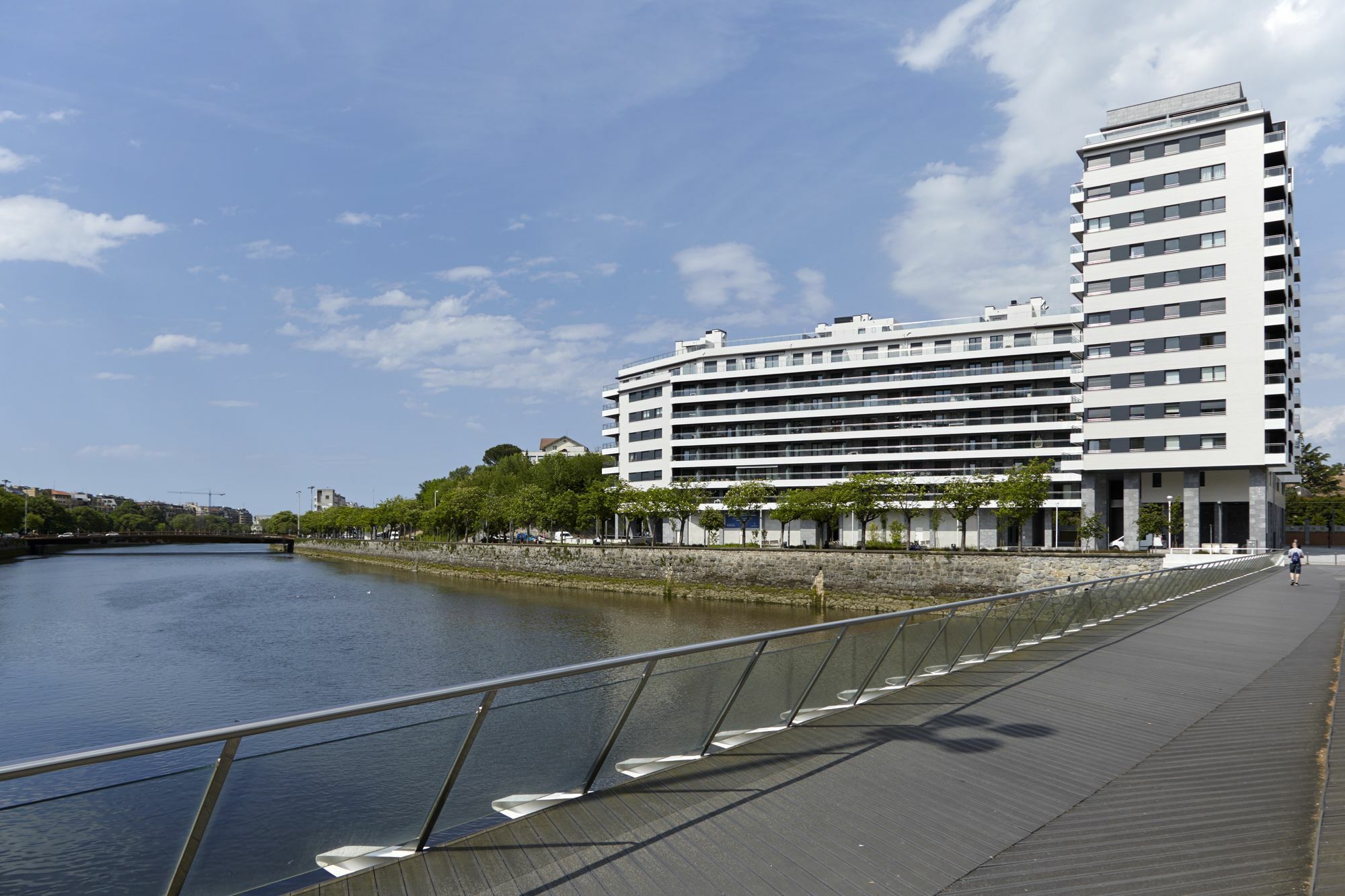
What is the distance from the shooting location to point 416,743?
5203 mm

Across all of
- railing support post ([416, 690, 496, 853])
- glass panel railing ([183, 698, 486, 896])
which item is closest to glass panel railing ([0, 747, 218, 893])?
glass panel railing ([183, 698, 486, 896])

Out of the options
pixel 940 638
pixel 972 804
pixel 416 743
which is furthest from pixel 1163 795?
pixel 416 743

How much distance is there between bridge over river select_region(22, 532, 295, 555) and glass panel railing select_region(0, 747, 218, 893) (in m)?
138

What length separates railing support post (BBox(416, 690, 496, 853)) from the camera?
5.46 m

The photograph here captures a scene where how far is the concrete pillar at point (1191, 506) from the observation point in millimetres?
60062

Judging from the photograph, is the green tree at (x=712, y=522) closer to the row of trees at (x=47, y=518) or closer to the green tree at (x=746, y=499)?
the green tree at (x=746, y=499)

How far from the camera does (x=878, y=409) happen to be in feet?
265

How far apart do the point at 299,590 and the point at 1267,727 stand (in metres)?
68.9

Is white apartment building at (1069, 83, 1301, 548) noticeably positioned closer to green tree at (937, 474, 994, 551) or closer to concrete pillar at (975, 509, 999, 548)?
green tree at (937, 474, 994, 551)

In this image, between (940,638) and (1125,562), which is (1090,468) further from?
(940,638)

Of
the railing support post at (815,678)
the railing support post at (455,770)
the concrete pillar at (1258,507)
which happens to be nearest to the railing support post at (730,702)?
the railing support post at (815,678)

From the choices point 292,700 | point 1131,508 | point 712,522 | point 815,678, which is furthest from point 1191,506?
point 815,678

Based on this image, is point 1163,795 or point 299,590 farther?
point 299,590

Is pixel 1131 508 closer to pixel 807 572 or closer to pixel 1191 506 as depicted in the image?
pixel 1191 506
